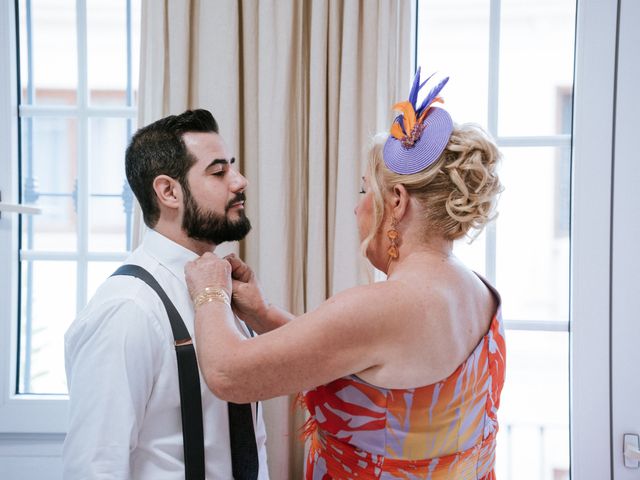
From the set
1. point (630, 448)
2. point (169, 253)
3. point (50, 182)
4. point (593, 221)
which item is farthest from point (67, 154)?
point (630, 448)

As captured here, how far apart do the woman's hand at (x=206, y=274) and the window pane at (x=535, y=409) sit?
121cm

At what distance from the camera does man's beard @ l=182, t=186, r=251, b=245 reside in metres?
1.15

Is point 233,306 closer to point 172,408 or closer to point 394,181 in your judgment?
point 172,408

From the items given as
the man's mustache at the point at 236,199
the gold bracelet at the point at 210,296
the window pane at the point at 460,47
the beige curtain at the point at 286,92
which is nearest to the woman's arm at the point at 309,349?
the gold bracelet at the point at 210,296

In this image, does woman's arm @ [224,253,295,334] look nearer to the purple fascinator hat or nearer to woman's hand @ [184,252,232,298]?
woman's hand @ [184,252,232,298]

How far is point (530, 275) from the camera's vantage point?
1.82 metres

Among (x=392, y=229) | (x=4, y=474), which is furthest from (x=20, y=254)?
(x=392, y=229)

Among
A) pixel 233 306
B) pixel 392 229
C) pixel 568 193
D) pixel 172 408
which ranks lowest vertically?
pixel 172 408

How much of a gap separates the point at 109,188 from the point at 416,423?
146 centimetres

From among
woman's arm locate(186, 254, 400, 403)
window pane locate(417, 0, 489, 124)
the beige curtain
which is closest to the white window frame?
window pane locate(417, 0, 489, 124)

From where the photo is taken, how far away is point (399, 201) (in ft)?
3.34

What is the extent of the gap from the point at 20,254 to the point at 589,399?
82.8 inches

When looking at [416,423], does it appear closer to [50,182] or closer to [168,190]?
[168,190]

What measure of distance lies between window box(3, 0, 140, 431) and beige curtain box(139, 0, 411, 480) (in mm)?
346
